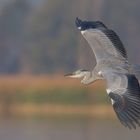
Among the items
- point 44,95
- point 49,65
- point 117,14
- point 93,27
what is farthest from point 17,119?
point 117,14

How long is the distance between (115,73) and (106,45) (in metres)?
0.63

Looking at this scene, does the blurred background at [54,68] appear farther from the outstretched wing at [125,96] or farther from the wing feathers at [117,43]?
the outstretched wing at [125,96]

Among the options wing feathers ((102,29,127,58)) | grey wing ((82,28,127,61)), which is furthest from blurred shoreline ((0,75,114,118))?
wing feathers ((102,29,127,58))

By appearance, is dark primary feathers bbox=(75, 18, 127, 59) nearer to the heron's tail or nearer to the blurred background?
the heron's tail

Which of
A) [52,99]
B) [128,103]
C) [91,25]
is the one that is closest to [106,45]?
[91,25]

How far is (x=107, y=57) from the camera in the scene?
9719 mm

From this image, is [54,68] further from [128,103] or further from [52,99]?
[128,103]

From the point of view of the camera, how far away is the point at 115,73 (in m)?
9.20

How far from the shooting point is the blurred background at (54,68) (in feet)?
53.6

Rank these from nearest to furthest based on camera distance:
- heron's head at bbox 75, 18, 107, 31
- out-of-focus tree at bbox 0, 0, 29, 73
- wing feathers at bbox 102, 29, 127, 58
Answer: wing feathers at bbox 102, 29, 127, 58, heron's head at bbox 75, 18, 107, 31, out-of-focus tree at bbox 0, 0, 29, 73

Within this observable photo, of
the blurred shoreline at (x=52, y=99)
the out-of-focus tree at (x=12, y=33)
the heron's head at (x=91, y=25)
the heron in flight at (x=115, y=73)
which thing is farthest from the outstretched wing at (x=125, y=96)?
the out-of-focus tree at (x=12, y=33)

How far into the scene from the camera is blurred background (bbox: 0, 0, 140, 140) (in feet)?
53.6

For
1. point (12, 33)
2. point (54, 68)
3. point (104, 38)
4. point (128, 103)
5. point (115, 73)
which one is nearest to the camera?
point (128, 103)

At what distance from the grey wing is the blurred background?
4.71 m
